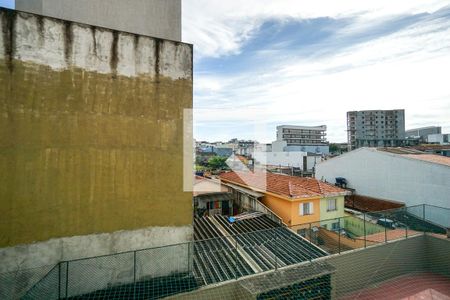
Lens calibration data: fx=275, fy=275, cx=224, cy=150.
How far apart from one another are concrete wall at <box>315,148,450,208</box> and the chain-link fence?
18.6ft

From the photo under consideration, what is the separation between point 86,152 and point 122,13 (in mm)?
3903

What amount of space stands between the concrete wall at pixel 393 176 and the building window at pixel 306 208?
8.36m

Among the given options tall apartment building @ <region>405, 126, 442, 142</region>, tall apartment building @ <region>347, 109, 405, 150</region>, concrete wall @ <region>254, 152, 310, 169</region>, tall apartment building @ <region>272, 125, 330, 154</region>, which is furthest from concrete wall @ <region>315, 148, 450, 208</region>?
tall apartment building @ <region>405, 126, 442, 142</region>

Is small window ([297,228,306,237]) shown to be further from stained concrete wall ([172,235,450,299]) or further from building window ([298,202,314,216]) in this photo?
building window ([298,202,314,216])

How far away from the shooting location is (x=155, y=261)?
7082 mm

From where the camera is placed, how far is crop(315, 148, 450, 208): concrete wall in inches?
645

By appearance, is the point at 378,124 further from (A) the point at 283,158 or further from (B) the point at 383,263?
(B) the point at 383,263

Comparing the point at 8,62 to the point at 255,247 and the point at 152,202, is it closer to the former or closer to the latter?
the point at 152,202

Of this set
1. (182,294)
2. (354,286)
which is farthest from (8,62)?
(354,286)

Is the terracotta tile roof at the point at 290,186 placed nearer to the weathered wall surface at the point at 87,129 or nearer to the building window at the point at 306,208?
the building window at the point at 306,208

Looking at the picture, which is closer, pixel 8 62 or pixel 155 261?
pixel 8 62

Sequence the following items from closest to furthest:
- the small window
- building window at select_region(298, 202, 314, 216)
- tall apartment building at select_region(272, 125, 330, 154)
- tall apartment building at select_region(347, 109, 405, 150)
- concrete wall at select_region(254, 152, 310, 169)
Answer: the small window, building window at select_region(298, 202, 314, 216), concrete wall at select_region(254, 152, 310, 169), tall apartment building at select_region(347, 109, 405, 150), tall apartment building at select_region(272, 125, 330, 154)

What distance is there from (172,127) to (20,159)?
3.38 metres

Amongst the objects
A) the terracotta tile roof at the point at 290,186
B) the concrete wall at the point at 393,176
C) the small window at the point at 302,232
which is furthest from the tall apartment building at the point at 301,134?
the small window at the point at 302,232
